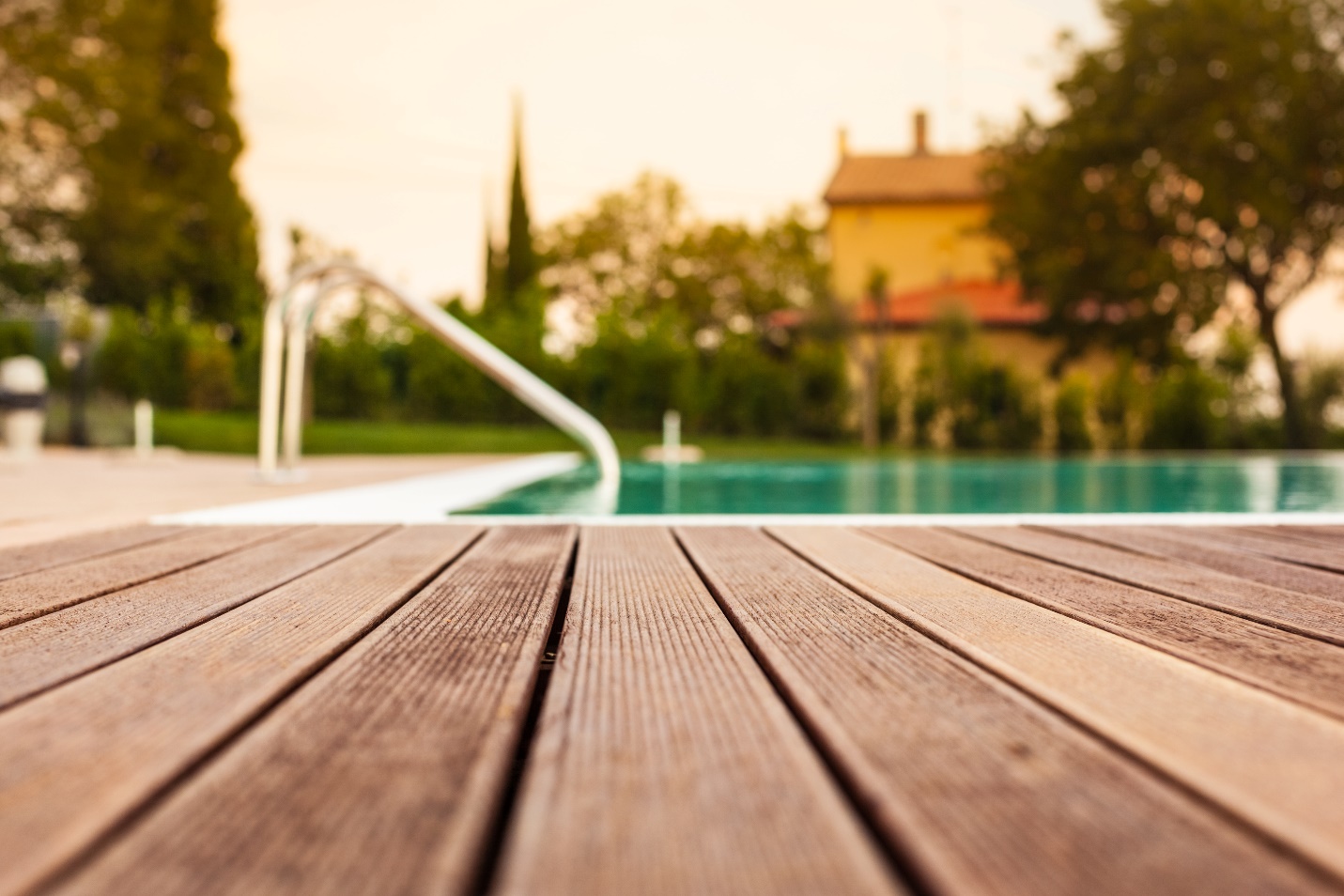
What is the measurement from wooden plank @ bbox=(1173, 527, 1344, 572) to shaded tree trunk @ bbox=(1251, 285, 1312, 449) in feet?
42.3

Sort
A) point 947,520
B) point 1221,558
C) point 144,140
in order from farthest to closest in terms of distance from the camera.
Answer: point 144,140 → point 947,520 → point 1221,558

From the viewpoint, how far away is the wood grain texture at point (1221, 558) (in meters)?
1.49

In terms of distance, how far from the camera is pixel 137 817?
0.58 m

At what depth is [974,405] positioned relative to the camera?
13680 millimetres

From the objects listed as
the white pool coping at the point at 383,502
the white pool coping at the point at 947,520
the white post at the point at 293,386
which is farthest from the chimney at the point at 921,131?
the white pool coping at the point at 947,520

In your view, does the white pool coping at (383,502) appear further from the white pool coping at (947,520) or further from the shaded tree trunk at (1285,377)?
the shaded tree trunk at (1285,377)

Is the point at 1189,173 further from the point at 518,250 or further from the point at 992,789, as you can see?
the point at 992,789

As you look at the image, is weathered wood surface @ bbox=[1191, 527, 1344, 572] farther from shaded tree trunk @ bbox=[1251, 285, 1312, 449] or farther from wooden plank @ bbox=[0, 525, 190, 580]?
shaded tree trunk @ bbox=[1251, 285, 1312, 449]

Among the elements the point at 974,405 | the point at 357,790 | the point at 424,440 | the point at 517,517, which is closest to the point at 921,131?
the point at 974,405

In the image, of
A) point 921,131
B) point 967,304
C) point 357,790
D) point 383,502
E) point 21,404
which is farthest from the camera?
point 921,131

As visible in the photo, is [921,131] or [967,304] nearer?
[967,304]

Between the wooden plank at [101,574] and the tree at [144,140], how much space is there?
17.6m

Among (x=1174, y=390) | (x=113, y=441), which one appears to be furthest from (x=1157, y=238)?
(x=113, y=441)

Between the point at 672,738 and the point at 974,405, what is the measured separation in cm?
1371
